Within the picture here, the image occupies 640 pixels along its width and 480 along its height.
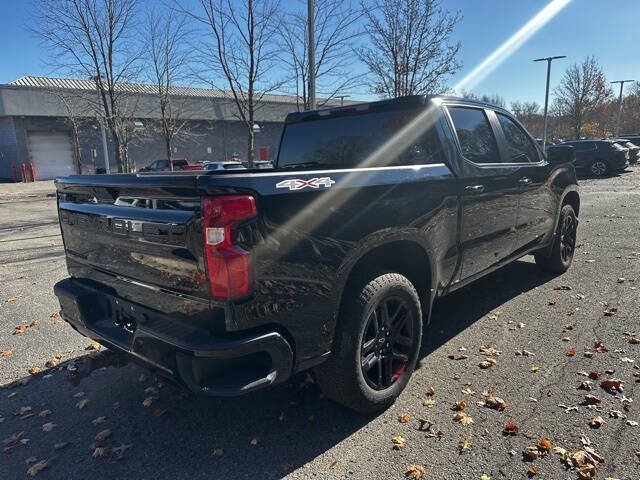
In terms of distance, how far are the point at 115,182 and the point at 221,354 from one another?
1.21m

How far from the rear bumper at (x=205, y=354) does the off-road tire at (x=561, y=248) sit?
4.61 metres

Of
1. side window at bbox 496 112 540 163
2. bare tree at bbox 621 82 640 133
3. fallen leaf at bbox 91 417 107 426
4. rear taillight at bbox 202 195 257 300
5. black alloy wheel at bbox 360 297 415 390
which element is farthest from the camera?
bare tree at bbox 621 82 640 133

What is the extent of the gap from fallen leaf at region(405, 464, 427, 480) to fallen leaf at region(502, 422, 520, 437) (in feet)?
2.06

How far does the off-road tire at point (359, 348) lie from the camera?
263 centimetres

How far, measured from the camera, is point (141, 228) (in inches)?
91.8

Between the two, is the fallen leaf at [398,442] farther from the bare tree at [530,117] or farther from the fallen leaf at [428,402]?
the bare tree at [530,117]

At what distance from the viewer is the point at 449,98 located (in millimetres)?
3705

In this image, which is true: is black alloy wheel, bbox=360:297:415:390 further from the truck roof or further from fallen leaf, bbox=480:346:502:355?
the truck roof

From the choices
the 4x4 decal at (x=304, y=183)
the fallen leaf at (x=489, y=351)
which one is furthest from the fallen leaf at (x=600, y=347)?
the 4x4 decal at (x=304, y=183)

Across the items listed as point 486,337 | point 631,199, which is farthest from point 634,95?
point 486,337

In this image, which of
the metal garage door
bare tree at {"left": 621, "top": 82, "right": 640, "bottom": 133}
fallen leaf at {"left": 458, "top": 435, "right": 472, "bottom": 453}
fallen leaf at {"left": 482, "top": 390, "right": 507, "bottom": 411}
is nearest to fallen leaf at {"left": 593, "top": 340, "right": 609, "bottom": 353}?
fallen leaf at {"left": 482, "top": 390, "right": 507, "bottom": 411}

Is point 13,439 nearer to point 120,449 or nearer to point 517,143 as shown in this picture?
point 120,449

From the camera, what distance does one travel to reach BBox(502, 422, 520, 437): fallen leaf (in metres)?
2.71

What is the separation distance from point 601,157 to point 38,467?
80.0 ft
